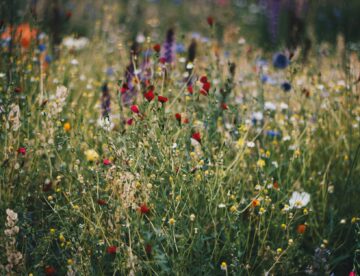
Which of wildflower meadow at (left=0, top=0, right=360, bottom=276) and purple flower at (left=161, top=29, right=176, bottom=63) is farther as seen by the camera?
purple flower at (left=161, top=29, right=176, bottom=63)

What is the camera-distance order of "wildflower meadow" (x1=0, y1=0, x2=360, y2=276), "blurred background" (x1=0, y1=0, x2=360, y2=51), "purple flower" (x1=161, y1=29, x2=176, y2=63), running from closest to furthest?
"wildflower meadow" (x1=0, y1=0, x2=360, y2=276)
"purple flower" (x1=161, y1=29, x2=176, y2=63)
"blurred background" (x1=0, y1=0, x2=360, y2=51)

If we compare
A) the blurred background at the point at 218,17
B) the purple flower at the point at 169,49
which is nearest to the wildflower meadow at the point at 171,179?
the purple flower at the point at 169,49

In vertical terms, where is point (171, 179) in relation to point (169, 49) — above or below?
below

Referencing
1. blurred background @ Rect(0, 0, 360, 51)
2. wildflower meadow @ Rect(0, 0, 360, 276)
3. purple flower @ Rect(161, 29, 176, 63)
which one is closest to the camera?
wildflower meadow @ Rect(0, 0, 360, 276)

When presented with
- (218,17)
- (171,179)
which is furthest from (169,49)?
(218,17)

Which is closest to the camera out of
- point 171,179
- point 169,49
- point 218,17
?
point 171,179

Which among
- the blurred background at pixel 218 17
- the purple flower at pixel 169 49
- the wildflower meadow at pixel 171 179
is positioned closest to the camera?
the wildflower meadow at pixel 171 179

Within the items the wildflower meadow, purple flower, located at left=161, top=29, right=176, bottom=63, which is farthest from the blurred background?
the wildflower meadow

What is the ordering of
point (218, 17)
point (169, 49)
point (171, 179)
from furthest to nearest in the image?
point (218, 17), point (169, 49), point (171, 179)

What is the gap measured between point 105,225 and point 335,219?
3.98ft

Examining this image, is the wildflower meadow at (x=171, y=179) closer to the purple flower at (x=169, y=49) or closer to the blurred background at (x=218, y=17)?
the purple flower at (x=169, y=49)

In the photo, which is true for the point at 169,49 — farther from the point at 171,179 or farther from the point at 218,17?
the point at 218,17

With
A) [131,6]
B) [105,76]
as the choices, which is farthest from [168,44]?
[131,6]

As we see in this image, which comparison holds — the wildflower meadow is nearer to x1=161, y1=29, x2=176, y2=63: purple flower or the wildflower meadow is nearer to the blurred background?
x1=161, y1=29, x2=176, y2=63: purple flower
